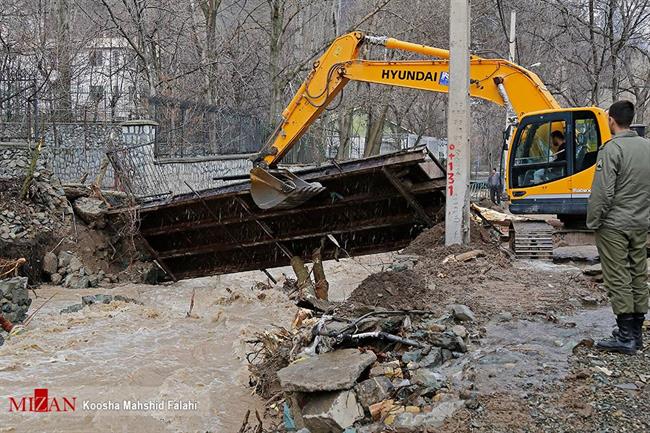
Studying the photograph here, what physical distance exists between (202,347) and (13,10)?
1727cm

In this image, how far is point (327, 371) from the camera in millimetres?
4770

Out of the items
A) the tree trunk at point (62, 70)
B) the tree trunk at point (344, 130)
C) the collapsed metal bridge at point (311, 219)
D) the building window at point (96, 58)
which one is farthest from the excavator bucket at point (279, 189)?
the tree trunk at point (344, 130)

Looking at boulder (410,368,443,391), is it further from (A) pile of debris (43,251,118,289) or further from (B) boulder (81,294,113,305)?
(A) pile of debris (43,251,118,289)

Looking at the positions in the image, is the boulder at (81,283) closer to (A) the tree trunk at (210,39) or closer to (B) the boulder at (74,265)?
(B) the boulder at (74,265)

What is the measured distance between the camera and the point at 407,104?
3334 centimetres

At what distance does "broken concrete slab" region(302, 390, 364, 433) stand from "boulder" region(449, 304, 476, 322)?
1.77 metres

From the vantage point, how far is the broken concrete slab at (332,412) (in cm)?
439

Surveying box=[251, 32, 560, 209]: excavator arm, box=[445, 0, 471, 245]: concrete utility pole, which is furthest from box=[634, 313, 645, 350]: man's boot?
box=[251, 32, 560, 209]: excavator arm

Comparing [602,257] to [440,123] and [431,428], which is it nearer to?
[431,428]

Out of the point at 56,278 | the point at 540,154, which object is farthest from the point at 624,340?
the point at 56,278

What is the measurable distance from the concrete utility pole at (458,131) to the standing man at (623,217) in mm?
4171

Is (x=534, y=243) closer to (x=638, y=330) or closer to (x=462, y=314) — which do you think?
(x=462, y=314)

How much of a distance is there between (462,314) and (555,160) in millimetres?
5530

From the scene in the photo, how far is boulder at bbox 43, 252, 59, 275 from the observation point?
A: 13281 mm
